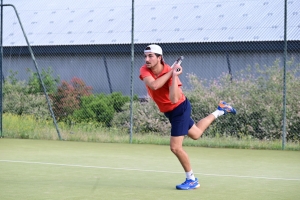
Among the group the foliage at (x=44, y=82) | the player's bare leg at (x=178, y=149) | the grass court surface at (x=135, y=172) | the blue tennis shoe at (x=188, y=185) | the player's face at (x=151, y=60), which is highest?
the player's face at (x=151, y=60)

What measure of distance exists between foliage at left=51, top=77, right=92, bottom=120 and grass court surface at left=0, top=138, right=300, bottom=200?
3.19 m

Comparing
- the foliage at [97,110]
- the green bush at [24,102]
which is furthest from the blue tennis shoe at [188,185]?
the green bush at [24,102]

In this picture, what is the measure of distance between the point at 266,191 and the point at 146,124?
27.9 ft

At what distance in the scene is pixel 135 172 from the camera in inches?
392

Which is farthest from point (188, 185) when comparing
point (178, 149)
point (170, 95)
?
point (170, 95)

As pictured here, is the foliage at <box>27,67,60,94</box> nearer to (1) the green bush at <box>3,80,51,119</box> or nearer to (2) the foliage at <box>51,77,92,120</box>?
(1) the green bush at <box>3,80,51,119</box>

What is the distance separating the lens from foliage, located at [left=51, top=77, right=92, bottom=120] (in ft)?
59.1

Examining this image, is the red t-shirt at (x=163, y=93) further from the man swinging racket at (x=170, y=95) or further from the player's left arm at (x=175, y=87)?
the player's left arm at (x=175, y=87)

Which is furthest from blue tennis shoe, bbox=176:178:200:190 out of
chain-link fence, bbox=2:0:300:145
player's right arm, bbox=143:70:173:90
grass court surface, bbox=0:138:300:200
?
chain-link fence, bbox=2:0:300:145

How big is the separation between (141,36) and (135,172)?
42.0ft

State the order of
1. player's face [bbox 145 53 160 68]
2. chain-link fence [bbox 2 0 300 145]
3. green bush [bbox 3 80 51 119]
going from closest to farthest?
player's face [bbox 145 53 160 68], chain-link fence [bbox 2 0 300 145], green bush [bbox 3 80 51 119]

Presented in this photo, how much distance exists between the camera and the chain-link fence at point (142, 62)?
1588 centimetres

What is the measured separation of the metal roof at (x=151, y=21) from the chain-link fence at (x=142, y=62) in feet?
0.11

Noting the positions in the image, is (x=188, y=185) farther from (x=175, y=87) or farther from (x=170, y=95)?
(x=175, y=87)
